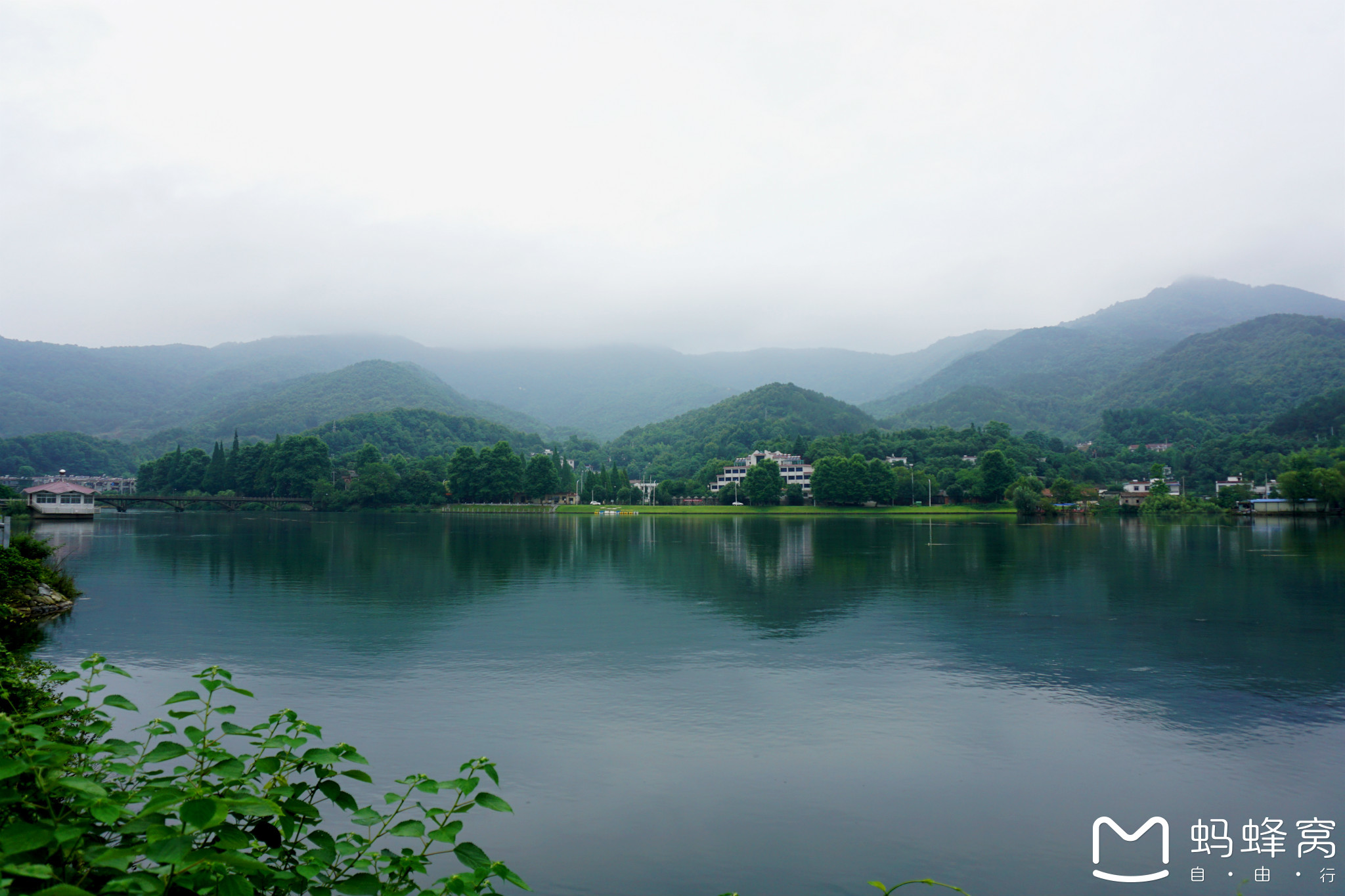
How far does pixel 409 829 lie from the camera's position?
338cm

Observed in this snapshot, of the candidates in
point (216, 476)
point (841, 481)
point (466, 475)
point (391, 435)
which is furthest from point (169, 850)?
point (391, 435)

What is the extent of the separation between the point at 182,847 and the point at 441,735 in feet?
29.3

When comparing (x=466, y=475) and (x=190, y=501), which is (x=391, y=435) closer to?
(x=190, y=501)

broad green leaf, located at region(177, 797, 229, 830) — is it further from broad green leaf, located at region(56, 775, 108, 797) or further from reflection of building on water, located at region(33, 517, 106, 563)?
reflection of building on water, located at region(33, 517, 106, 563)

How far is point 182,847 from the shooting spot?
2.73 meters

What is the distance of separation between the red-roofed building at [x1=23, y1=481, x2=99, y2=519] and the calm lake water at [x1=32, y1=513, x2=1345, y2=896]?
5993 centimetres

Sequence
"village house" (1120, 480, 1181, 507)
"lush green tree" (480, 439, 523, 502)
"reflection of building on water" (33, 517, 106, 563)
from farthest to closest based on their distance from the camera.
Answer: "lush green tree" (480, 439, 523, 502)
"village house" (1120, 480, 1181, 507)
"reflection of building on water" (33, 517, 106, 563)

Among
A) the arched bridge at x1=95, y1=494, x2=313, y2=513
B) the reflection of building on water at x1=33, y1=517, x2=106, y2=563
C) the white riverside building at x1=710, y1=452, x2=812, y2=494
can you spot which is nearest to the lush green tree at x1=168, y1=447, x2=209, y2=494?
the arched bridge at x1=95, y1=494, x2=313, y2=513

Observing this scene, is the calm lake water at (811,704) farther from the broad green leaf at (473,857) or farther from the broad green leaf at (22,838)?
the broad green leaf at (22,838)

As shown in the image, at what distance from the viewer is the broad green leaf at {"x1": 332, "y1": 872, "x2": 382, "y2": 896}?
130 inches

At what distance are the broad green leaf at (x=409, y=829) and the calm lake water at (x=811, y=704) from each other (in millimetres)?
4637

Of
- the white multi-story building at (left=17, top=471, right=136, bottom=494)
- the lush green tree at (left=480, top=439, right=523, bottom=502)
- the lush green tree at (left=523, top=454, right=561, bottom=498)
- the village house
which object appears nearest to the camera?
the village house

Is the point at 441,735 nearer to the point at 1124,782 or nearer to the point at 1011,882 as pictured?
the point at 1011,882

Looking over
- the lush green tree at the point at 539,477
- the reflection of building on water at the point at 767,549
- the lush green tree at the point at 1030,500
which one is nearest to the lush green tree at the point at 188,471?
the lush green tree at the point at 539,477
